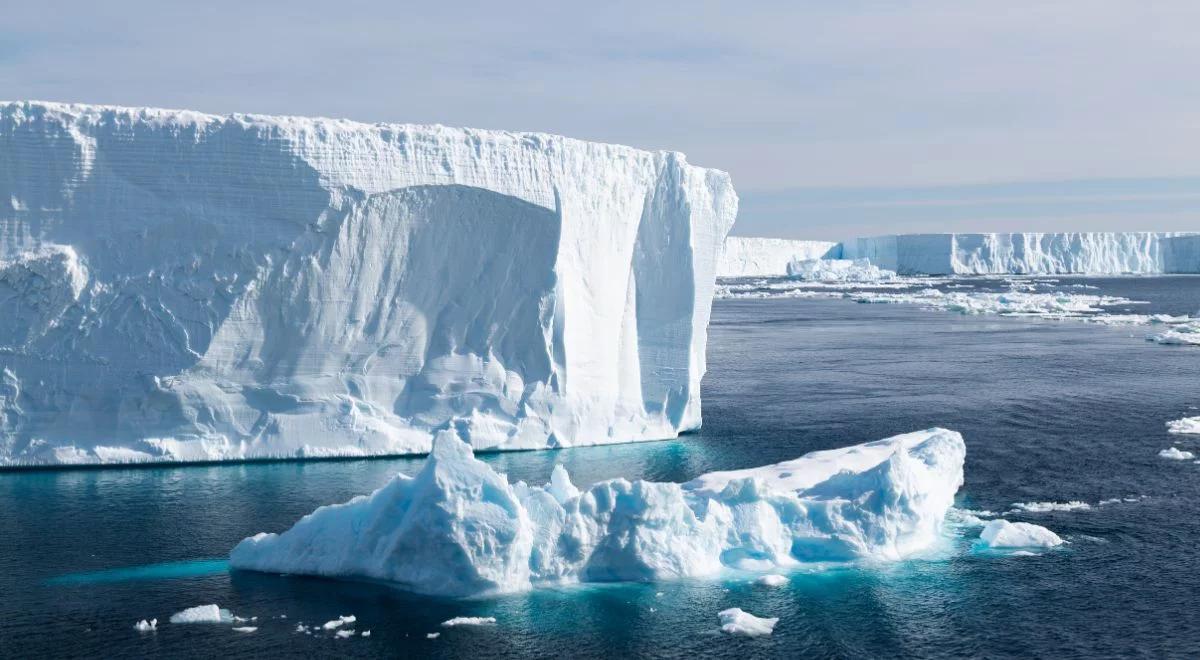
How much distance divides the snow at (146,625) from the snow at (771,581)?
540cm

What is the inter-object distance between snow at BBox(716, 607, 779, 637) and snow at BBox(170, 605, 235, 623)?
13.8ft

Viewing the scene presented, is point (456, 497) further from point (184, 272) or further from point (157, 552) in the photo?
point (184, 272)

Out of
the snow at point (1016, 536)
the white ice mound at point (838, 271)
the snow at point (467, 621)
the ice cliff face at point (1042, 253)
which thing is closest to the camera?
the snow at point (467, 621)

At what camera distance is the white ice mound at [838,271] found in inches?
3282

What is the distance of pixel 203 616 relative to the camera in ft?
34.3

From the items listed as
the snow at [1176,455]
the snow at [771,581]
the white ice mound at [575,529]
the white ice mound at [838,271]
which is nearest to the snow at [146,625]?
the white ice mound at [575,529]

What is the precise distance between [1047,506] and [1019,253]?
71.5 metres

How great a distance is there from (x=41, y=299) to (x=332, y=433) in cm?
420

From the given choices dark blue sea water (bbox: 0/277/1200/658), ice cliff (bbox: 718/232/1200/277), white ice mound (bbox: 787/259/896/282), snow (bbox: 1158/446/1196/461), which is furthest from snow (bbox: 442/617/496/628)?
white ice mound (bbox: 787/259/896/282)

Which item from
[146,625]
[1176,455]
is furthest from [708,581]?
[1176,455]

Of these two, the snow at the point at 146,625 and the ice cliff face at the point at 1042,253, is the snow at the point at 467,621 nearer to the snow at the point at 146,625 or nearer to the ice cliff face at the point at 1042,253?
the snow at the point at 146,625

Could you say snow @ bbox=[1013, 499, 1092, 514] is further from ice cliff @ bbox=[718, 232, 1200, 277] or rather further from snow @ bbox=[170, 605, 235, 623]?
ice cliff @ bbox=[718, 232, 1200, 277]

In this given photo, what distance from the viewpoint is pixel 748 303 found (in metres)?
60.4

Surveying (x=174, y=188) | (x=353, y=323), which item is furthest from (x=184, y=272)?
(x=353, y=323)
